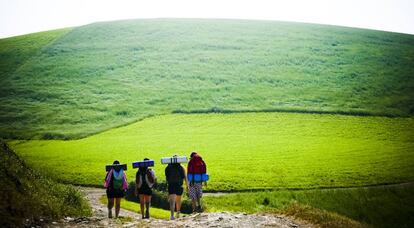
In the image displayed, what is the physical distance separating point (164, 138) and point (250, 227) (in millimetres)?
26326

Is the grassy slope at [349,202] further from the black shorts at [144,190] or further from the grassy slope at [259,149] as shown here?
the black shorts at [144,190]

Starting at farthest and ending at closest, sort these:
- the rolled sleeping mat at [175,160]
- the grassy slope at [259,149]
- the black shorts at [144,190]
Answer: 1. the grassy slope at [259,149]
2. the black shorts at [144,190]
3. the rolled sleeping mat at [175,160]

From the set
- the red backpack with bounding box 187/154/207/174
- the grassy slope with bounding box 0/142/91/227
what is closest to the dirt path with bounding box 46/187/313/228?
the grassy slope with bounding box 0/142/91/227

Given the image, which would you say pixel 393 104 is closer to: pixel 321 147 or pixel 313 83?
pixel 313 83

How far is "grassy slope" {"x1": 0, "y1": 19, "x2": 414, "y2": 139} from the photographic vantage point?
4681 cm

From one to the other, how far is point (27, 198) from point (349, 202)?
45.8 ft

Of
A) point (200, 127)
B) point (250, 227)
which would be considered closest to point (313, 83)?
point (200, 127)

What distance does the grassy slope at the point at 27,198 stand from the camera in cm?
982

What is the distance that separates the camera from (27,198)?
423 inches

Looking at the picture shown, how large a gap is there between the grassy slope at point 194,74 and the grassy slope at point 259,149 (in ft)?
11.7

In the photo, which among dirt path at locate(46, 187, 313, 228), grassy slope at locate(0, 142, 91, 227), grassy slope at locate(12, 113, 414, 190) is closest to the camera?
grassy slope at locate(0, 142, 91, 227)

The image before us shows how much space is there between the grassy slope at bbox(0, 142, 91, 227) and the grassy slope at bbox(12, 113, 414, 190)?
11.8 metres

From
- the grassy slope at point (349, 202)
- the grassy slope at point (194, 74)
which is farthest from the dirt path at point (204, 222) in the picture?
the grassy slope at point (194, 74)

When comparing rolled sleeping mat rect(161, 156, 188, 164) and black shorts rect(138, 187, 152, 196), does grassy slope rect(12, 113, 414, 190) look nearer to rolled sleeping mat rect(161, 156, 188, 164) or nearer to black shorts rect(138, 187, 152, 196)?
black shorts rect(138, 187, 152, 196)
